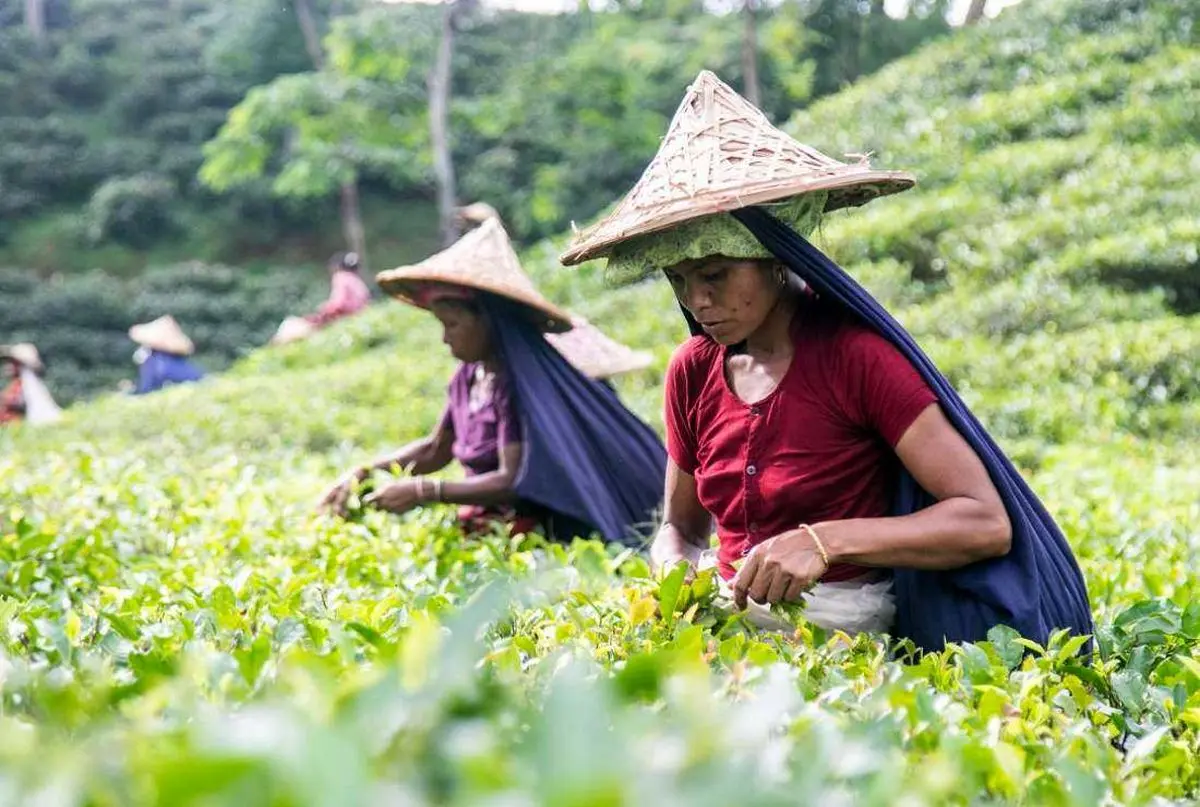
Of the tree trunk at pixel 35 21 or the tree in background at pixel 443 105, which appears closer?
the tree in background at pixel 443 105

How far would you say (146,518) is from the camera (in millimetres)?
4066

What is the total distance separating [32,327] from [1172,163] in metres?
15.3

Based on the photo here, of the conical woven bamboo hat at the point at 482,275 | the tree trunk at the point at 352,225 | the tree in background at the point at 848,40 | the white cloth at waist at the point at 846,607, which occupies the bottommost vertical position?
the tree trunk at the point at 352,225

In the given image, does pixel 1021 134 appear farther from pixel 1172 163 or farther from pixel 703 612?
pixel 703 612

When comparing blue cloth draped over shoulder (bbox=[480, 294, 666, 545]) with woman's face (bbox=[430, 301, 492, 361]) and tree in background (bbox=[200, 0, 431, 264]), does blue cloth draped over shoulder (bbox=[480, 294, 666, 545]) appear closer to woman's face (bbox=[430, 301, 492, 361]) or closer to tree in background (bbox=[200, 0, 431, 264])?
woman's face (bbox=[430, 301, 492, 361])

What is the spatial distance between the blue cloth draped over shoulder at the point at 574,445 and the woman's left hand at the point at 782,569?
5.86 feet

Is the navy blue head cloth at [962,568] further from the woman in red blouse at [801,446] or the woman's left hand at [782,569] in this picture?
the woman's left hand at [782,569]

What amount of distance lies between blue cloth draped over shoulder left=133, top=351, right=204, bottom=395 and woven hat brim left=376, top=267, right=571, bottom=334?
8.29 metres

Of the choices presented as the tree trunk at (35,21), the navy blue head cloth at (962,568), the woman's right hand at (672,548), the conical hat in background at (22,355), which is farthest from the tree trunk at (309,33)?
the navy blue head cloth at (962,568)

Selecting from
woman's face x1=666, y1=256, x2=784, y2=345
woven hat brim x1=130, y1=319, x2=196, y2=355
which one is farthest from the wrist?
woven hat brim x1=130, y1=319, x2=196, y2=355

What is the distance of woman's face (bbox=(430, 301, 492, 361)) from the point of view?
13.5ft

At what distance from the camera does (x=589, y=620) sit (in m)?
2.21

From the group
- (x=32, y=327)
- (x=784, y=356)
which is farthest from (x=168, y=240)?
(x=784, y=356)

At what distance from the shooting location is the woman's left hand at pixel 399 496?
3.98 m
